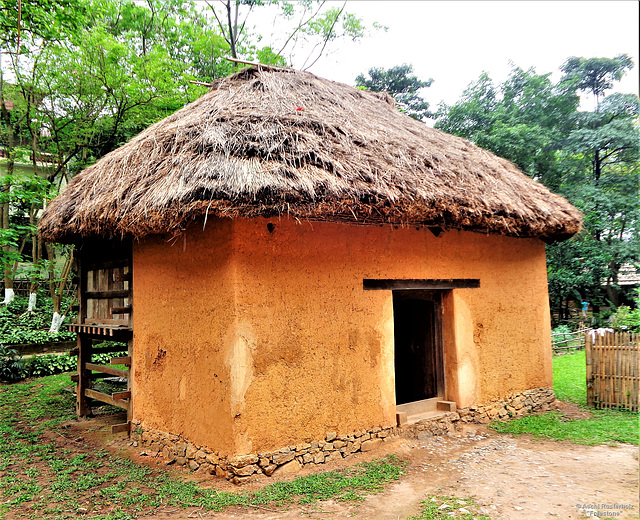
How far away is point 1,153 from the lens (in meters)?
13.9

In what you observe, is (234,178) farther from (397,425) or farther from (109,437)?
(109,437)

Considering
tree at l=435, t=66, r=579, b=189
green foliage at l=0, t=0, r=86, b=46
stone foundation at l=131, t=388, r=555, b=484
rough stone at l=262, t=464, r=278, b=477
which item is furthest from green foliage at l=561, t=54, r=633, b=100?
rough stone at l=262, t=464, r=278, b=477

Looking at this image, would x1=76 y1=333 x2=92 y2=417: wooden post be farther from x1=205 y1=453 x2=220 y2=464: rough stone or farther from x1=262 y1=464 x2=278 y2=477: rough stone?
x1=262 y1=464 x2=278 y2=477: rough stone

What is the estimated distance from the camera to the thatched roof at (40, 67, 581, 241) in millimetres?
4086

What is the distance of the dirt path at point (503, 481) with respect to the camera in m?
3.63

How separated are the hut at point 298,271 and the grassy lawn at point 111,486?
0.35 metres

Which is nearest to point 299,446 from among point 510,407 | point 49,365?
point 510,407

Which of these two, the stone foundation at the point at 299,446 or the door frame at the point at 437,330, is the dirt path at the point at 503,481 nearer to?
the stone foundation at the point at 299,446

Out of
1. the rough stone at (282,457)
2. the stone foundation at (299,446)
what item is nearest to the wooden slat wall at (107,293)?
the stone foundation at (299,446)

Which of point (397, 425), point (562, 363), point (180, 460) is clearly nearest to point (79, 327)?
point (180, 460)

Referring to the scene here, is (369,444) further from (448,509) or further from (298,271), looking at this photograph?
(298,271)

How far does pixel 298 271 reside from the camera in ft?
15.5

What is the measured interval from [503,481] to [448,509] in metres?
0.90

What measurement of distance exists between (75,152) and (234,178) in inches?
380
